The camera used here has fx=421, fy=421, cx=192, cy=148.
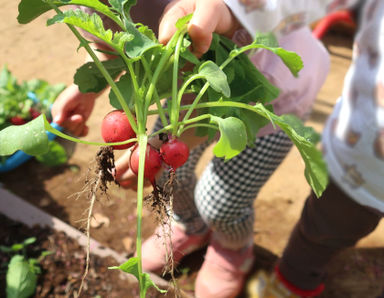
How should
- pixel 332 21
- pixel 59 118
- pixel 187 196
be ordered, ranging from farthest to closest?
pixel 332 21 < pixel 187 196 < pixel 59 118

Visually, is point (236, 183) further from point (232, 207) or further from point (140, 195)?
point (140, 195)

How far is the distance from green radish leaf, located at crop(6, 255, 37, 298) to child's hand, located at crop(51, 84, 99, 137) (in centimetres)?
36

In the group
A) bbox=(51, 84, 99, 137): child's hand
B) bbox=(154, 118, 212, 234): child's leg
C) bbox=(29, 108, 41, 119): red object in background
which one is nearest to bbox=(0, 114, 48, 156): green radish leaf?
bbox=(51, 84, 99, 137): child's hand

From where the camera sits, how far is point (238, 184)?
102cm

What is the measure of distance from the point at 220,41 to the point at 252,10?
107 mm

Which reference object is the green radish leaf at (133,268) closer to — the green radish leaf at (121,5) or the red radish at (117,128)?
the red radish at (117,128)

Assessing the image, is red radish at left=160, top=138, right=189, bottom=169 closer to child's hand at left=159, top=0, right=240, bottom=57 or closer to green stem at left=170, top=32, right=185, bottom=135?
green stem at left=170, top=32, right=185, bottom=135

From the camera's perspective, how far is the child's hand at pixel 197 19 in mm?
513

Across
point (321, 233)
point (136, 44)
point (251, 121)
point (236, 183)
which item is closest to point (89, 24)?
point (136, 44)

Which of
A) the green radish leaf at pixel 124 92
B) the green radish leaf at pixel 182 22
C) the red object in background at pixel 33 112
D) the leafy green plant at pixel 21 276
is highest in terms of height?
→ the green radish leaf at pixel 182 22

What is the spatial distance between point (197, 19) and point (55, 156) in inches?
43.5

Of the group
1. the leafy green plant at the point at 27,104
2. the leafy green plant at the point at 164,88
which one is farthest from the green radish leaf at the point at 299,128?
the leafy green plant at the point at 27,104

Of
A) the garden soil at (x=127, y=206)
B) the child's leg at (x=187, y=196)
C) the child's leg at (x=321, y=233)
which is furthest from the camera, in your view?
the garden soil at (x=127, y=206)

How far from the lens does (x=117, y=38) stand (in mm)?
456
